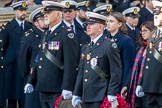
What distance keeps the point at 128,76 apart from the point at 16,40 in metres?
3.61

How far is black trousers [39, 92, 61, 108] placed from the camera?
12.3 m

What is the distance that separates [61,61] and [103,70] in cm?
97

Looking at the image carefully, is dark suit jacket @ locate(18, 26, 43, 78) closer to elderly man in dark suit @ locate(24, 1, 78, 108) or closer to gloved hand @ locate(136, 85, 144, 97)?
elderly man in dark suit @ locate(24, 1, 78, 108)

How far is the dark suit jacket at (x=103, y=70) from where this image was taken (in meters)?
11.4

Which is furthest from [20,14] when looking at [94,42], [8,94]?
[94,42]

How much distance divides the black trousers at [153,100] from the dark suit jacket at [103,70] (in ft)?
1.72

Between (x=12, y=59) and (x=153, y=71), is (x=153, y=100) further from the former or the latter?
(x=12, y=59)

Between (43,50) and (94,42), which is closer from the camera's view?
(94,42)

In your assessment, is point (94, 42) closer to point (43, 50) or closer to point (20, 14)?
point (43, 50)

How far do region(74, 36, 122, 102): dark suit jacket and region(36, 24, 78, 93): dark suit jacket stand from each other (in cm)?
44

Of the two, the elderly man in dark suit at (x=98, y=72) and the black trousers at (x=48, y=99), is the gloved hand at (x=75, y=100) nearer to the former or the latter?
the elderly man in dark suit at (x=98, y=72)

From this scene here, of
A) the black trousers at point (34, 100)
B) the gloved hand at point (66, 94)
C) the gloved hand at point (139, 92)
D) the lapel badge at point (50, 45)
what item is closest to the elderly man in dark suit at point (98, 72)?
the gloved hand at point (66, 94)

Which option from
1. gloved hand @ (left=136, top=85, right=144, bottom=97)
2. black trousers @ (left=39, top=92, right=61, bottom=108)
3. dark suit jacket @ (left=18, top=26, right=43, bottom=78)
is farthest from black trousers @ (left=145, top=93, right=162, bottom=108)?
dark suit jacket @ (left=18, top=26, right=43, bottom=78)

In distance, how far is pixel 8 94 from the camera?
605 inches
